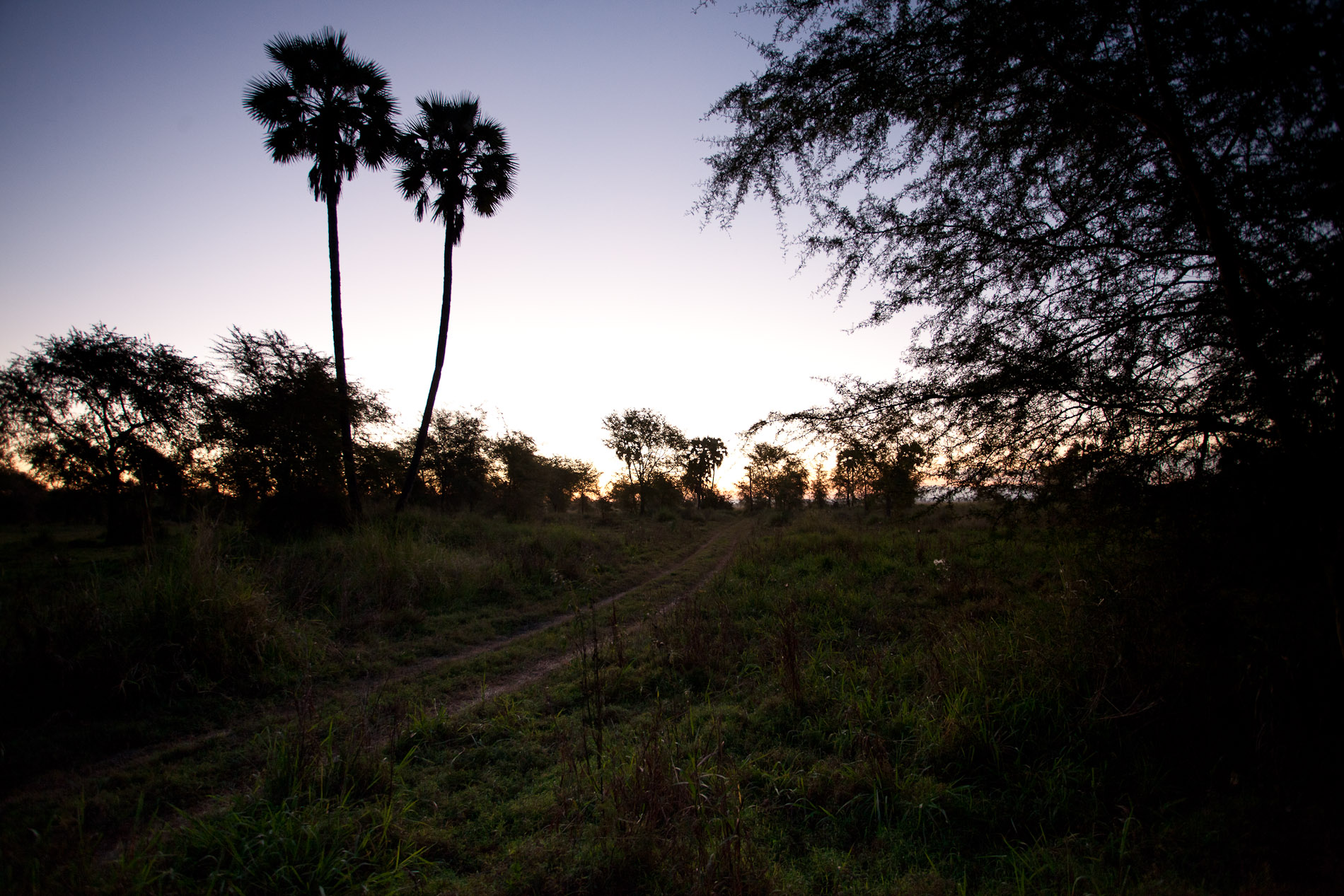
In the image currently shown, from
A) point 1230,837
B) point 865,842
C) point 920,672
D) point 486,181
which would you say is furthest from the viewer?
point 486,181

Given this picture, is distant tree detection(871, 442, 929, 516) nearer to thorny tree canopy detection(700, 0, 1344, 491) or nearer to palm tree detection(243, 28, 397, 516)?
thorny tree canopy detection(700, 0, 1344, 491)

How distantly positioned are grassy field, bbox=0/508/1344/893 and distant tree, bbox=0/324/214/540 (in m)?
10.6

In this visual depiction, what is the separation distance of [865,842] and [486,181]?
20.5m

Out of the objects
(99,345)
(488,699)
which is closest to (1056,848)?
(488,699)

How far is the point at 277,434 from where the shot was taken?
1441 cm

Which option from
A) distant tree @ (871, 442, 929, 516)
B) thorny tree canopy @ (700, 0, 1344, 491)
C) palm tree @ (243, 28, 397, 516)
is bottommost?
distant tree @ (871, 442, 929, 516)

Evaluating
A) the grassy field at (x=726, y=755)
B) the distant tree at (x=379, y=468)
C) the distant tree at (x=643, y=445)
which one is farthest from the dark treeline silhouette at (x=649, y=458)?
the grassy field at (x=726, y=755)

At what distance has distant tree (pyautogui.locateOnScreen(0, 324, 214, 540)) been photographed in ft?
46.2

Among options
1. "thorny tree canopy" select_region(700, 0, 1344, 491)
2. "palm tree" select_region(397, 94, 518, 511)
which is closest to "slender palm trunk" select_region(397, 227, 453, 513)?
"palm tree" select_region(397, 94, 518, 511)

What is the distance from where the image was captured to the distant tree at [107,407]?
554 inches

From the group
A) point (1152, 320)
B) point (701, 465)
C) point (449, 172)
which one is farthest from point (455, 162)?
point (701, 465)

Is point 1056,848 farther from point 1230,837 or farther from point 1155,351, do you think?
point 1155,351

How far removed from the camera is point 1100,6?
3266mm

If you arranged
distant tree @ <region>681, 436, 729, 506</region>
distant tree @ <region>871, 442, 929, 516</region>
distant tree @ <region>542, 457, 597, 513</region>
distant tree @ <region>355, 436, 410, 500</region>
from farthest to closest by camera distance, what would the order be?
distant tree @ <region>681, 436, 729, 506</region> < distant tree @ <region>542, 457, 597, 513</region> < distant tree @ <region>355, 436, 410, 500</region> < distant tree @ <region>871, 442, 929, 516</region>
